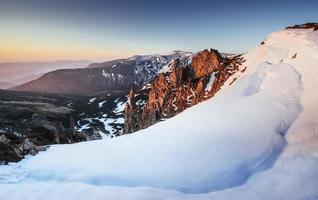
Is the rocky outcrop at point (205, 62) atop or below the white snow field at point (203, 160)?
below

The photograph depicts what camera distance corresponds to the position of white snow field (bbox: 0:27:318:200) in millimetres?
17094

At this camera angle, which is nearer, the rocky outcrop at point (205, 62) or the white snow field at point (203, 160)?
the white snow field at point (203, 160)

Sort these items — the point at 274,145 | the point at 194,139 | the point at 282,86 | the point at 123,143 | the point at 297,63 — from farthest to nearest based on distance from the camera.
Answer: the point at 297,63 → the point at 282,86 → the point at 123,143 → the point at 194,139 → the point at 274,145

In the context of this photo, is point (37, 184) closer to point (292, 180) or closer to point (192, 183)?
point (192, 183)

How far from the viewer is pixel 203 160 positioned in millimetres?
20766

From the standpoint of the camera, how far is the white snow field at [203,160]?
Answer: 17.1m

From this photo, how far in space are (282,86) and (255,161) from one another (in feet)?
57.2

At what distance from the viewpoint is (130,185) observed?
1819 centimetres

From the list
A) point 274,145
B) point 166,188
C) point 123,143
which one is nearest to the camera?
point 166,188

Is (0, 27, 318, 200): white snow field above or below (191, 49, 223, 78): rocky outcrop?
above

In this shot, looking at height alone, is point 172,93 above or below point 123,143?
below

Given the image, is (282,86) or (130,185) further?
(282,86)

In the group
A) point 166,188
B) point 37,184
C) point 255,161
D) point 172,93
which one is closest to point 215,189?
point 166,188

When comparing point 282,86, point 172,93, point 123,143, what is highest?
point 282,86
